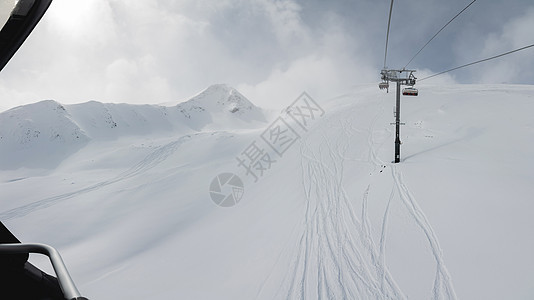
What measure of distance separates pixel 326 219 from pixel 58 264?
26.5 ft

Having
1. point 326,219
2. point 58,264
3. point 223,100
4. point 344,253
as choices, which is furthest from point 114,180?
point 223,100

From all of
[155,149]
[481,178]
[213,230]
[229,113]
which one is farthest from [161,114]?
[481,178]

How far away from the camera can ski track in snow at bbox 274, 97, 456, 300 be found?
15.8ft

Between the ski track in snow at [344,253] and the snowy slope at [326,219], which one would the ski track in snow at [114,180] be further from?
the ski track in snow at [344,253]

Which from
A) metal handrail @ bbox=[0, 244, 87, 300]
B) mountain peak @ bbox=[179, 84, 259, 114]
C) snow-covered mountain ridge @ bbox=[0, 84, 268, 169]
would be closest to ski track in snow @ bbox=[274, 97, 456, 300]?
metal handrail @ bbox=[0, 244, 87, 300]

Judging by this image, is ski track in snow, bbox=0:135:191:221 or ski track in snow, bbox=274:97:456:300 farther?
ski track in snow, bbox=0:135:191:221

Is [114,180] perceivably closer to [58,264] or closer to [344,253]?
[344,253]

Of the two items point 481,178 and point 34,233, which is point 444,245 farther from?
point 34,233

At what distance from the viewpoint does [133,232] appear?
10.7 meters

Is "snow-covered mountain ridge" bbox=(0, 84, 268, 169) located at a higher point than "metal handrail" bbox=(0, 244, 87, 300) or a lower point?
higher

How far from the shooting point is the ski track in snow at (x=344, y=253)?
15.8ft

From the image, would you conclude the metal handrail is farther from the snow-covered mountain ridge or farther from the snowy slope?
the snow-covered mountain ridge

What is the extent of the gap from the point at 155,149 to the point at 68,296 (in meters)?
29.3

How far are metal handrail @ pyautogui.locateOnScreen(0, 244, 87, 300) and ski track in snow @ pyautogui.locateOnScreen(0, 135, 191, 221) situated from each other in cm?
1947
